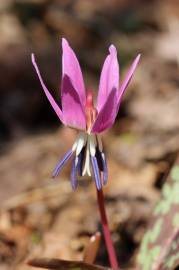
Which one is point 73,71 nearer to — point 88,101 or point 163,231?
point 88,101

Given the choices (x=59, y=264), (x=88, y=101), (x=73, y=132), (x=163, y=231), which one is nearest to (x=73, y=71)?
(x=88, y=101)

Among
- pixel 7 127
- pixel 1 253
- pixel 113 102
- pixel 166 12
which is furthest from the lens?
pixel 166 12

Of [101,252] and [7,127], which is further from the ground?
[101,252]

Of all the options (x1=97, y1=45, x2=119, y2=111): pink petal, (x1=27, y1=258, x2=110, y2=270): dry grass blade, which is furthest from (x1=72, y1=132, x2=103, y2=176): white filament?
(x1=27, y1=258, x2=110, y2=270): dry grass blade

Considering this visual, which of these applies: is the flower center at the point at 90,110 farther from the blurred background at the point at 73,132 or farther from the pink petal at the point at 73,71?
the blurred background at the point at 73,132

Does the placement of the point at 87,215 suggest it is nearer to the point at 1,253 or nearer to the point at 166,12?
the point at 1,253

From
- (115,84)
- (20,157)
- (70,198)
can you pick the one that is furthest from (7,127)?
(115,84)

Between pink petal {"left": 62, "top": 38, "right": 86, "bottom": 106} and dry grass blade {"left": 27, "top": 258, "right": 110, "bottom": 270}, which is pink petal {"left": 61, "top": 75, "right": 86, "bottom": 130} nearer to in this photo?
pink petal {"left": 62, "top": 38, "right": 86, "bottom": 106}

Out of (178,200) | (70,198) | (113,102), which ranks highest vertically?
(113,102)
